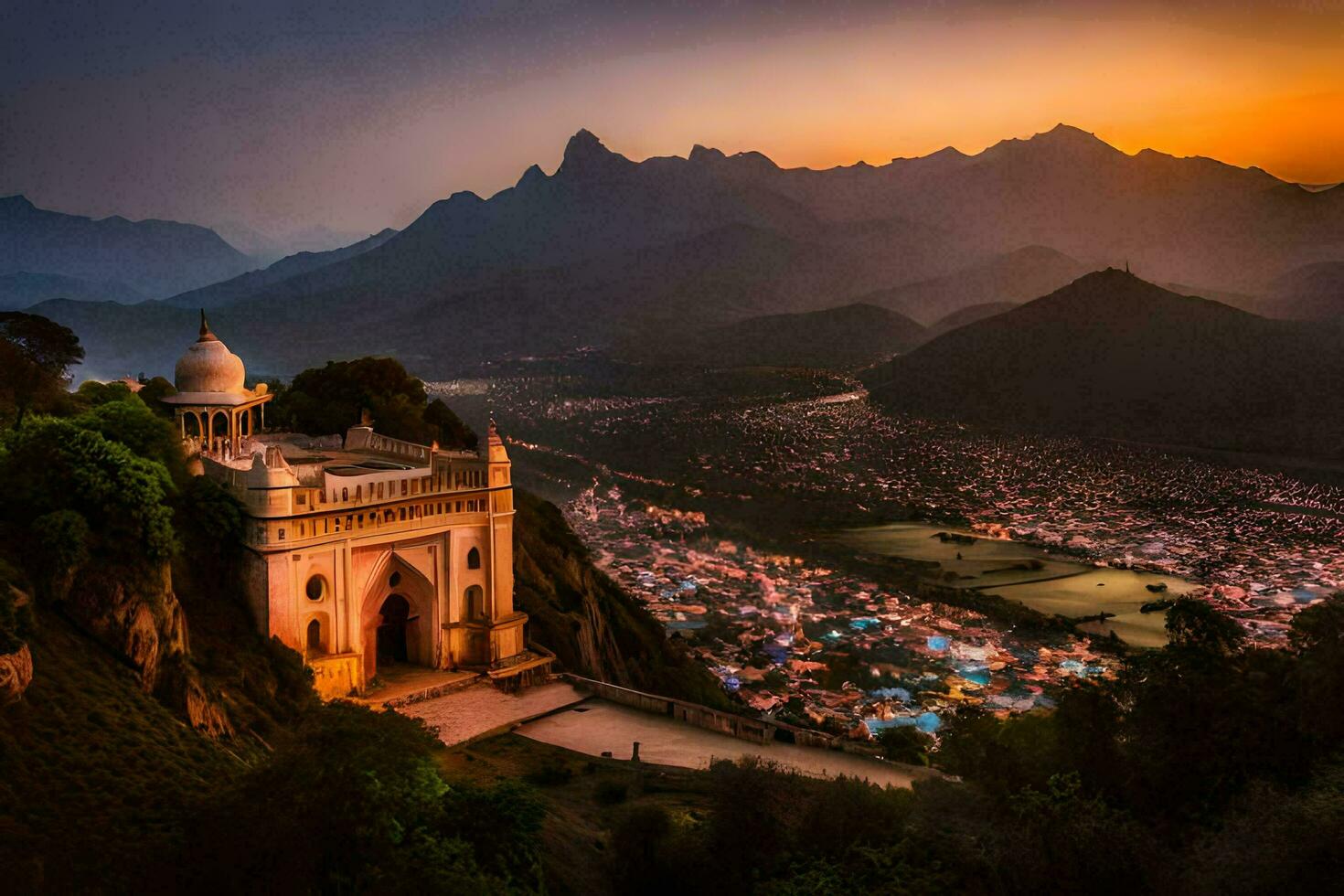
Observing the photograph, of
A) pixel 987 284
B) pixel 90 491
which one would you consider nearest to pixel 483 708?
pixel 90 491

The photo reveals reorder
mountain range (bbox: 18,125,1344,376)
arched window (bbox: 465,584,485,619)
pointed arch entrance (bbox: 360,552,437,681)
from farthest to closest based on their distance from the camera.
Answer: mountain range (bbox: 18,125,1344,376), arched window (bbox: 465,584,485,619), pointed arch entrance (bbox: 360,552,437,681)

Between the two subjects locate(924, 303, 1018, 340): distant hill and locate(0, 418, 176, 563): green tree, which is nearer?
locate(0, 418, 176, 563): green tree

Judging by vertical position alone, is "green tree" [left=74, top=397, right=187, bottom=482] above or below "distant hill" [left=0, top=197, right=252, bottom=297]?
below

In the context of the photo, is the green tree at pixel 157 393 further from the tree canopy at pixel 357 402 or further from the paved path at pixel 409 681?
the paved path at pixel 409 681

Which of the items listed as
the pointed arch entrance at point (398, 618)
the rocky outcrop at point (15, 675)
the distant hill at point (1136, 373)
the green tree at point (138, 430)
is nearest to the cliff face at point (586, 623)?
the pointed arch entrance at point (398, 618)

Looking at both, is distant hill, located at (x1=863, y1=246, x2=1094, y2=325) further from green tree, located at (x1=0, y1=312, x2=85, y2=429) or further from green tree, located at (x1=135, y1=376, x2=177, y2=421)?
green tree, located at (x1=0, y1=312, x2=85, y2=429)

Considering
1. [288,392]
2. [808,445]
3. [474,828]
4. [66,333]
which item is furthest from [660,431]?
[474,828]

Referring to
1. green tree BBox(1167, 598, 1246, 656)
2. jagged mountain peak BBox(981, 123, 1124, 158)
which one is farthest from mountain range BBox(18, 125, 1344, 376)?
green tree BBox(1167, 598, 1246, 656)

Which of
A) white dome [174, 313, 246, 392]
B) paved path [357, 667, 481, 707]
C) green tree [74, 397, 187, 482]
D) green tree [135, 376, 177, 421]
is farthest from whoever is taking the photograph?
green tree [135, 376, 177, 421]
